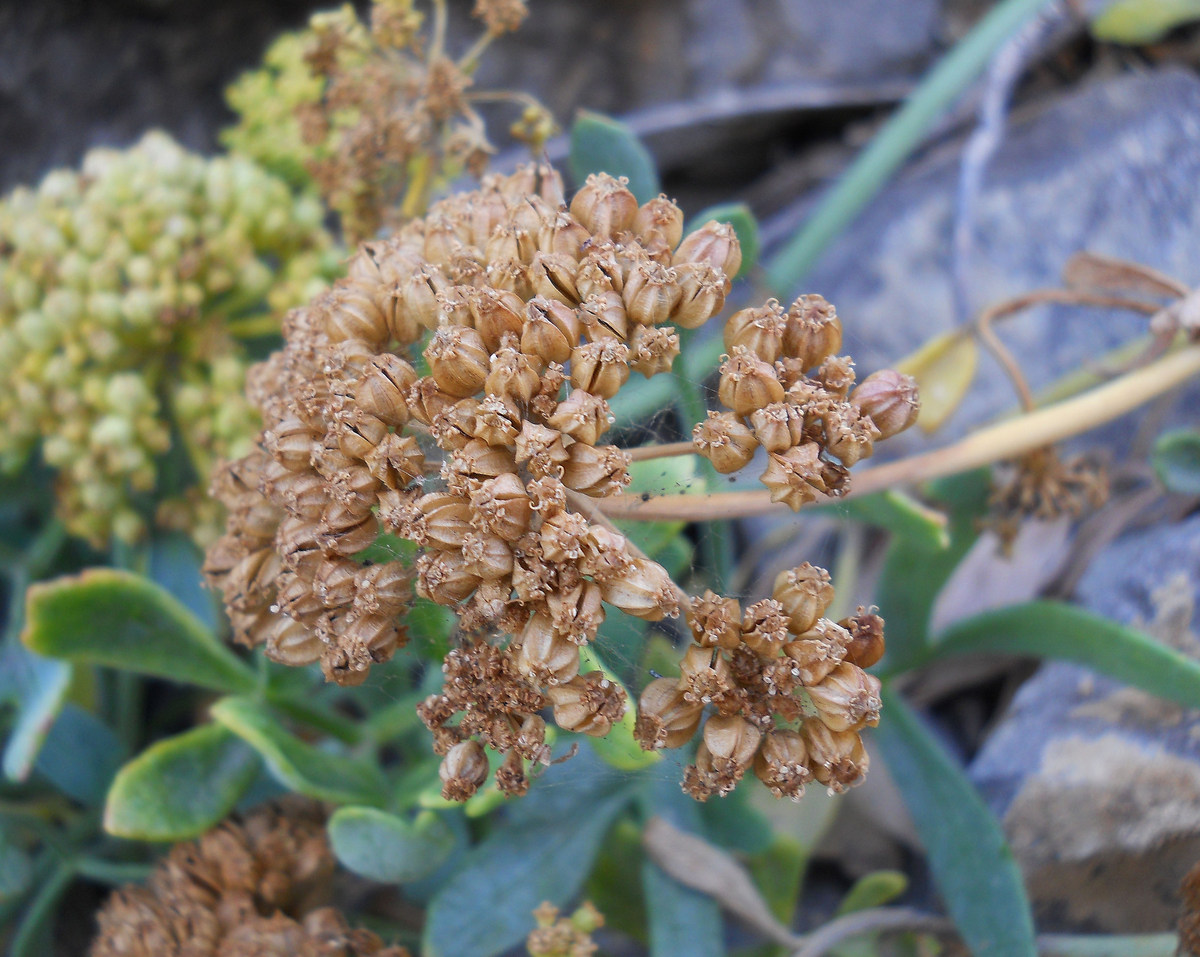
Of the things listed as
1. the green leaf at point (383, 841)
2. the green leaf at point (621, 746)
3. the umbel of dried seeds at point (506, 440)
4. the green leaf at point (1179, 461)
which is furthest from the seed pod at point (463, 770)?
the green leaf at point (1179, 461)

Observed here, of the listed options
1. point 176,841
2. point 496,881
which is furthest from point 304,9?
point 496,881

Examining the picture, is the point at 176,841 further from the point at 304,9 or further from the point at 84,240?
the point at 304,9

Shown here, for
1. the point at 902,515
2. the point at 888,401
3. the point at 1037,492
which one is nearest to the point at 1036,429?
the point at 1037,492

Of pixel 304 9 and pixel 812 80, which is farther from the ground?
pixel 304 9

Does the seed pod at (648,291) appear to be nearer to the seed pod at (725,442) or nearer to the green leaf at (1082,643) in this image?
the seed pod at (725,442)

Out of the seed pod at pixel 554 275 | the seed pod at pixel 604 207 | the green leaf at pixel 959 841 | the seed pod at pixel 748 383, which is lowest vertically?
the green leaf at pixel 959 841

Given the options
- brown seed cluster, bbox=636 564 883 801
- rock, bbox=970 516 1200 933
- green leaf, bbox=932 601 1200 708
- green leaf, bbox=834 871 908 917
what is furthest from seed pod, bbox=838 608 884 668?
rock, bbox=970 516 1200 933
